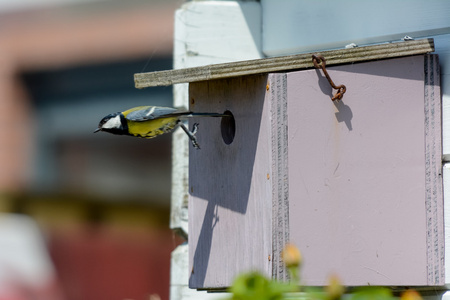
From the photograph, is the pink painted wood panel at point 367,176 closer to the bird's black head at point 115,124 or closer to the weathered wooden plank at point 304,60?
the weathered wooden plank at point 304,60

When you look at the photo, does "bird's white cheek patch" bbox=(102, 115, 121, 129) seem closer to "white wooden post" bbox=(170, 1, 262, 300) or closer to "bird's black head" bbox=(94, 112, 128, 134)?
"bird's black head" bbox=(94, 112, 128, 134)

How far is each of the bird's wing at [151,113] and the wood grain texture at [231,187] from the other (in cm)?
9

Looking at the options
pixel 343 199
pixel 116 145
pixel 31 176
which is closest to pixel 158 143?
pixel 116 145

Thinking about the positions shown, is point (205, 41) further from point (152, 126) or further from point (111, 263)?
point (111, 263)

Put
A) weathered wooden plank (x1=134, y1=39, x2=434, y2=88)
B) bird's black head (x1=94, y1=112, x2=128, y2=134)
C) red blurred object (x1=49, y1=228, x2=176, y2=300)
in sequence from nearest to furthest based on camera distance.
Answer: weathered wooden plank (x1=134, y1=39, x2=434, y2=88) < bird's black head (x1=94, y1=112, x2=128, y2=134) < red blurred object (x1=49, y1=228, x2=176, y2=300)

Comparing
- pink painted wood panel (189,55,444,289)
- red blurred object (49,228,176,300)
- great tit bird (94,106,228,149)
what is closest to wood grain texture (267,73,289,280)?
pink painted wood panel (189,55,444,289)

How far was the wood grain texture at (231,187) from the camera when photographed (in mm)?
1996

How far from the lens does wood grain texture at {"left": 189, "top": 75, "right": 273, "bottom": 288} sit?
1996 millimetres

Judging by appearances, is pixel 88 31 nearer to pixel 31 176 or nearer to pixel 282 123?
pixel 31 176

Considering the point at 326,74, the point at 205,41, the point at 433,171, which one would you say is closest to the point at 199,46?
the point at 205,41

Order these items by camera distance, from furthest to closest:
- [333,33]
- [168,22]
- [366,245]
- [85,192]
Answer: [85,192]
[168,22]
[333,33]
[366,245]

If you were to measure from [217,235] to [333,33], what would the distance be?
74 cm

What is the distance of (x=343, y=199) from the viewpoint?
1.97 m

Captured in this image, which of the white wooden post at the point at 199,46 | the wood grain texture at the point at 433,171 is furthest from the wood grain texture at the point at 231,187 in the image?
the white wooden post at the point at 199,46
